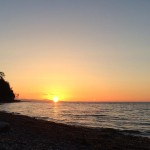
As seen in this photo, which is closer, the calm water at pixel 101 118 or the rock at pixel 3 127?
the rock at pixel 3 127

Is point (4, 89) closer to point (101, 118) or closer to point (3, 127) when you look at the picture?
point (101, 118)

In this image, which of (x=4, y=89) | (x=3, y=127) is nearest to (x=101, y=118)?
(x=3, y=127)

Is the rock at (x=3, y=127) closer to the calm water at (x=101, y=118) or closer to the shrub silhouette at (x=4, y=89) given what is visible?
the calm water at (x=101, y=118)

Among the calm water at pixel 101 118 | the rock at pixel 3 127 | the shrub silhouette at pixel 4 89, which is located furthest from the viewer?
the shrub silhouette at pixel 4 89

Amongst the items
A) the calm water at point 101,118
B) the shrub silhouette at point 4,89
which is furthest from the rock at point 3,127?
the shrub silhouette at point 4,89

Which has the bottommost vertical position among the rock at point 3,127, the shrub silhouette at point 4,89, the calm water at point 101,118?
the rock at point 3,127

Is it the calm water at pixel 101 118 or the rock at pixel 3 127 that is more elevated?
the calm water at pixel 101 118

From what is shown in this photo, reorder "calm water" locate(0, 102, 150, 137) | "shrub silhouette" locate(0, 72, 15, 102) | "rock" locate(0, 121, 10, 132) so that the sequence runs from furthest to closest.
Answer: "shrub silhouette" locate(0, 72, 15, 102), "calm water" locate(0, 102, 150, 137), "rock" locate(0, 121, 10, 132)

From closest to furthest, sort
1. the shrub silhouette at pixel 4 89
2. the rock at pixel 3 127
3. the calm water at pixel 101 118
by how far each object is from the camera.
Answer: the rock at pixel 3 127 → the calm water at pixel 101 118 → the shrub silhouette at pixel 4 89

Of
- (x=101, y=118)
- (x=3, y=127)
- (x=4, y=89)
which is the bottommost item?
(x=3, y=127)

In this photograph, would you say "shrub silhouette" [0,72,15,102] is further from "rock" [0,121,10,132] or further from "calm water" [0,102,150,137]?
"rock" [0,121,10,132]

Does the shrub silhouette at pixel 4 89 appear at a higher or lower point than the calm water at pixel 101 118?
higher

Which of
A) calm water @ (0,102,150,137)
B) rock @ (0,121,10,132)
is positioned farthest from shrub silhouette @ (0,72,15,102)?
rock @ (0,121,10,132)

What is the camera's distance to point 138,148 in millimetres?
22297
